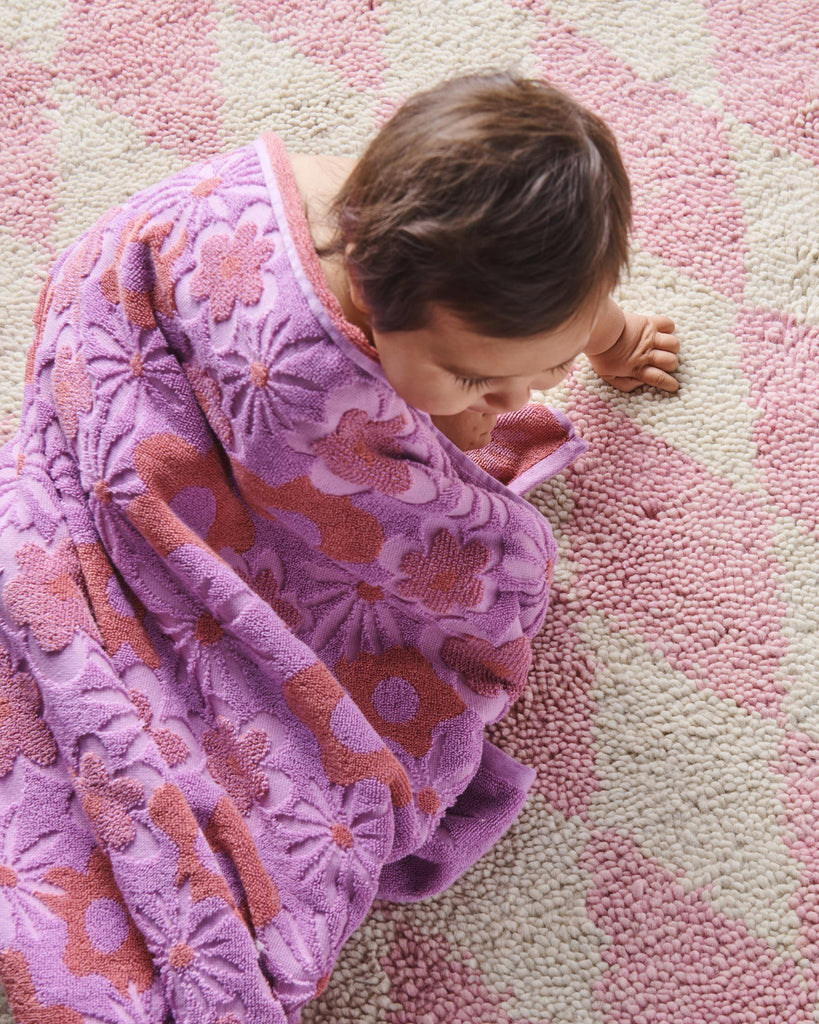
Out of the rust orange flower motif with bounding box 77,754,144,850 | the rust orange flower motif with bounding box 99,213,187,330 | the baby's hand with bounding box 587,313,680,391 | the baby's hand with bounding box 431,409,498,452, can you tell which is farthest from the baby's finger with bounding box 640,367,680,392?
the rust orange flower motif with bounding box 77,754,144,850

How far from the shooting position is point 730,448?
1047 mm

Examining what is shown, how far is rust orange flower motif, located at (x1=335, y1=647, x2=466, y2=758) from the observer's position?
0.87m

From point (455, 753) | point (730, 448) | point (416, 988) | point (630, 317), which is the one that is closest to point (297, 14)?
point (630, 317)

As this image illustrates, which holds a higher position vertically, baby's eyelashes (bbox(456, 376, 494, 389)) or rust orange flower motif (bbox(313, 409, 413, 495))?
baby's eyelashes (bbox(456, 376, 494, 389))

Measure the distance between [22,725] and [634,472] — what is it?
0.59 meters

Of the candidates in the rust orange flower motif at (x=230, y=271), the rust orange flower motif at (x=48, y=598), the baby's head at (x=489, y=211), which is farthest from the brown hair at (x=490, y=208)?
the rust orange flower motif at (x=48, y=598)

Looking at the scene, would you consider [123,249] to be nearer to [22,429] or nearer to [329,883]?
[22,429]

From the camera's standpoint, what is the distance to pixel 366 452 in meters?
0.78

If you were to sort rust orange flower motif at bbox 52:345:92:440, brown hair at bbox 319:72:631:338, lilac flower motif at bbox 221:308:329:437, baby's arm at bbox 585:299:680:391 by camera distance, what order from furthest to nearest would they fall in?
1. baby's arm at bbox 585:299:680:391
2. rust orange flower motif at bbox 52:345:92:440
3. lilac flower motif at bbox 221:308:329:437
4. brown hair at bbox 319:72:631:338

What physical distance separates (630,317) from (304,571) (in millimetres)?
413

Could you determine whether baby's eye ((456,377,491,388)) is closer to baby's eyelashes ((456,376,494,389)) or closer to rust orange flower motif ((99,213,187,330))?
baby's eyelashes ((456,376,494,389))

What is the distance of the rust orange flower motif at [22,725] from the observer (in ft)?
2.66

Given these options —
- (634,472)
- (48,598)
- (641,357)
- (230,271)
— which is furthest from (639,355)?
(48,598)

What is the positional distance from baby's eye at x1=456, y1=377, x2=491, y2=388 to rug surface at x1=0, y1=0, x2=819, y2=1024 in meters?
0.33
